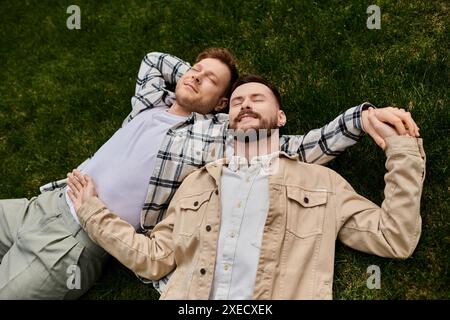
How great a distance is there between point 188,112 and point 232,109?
58 cm

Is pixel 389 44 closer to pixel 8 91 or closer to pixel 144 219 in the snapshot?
pixel 144 219

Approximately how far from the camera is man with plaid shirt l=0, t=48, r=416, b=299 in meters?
3.48

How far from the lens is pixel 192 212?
3.38m

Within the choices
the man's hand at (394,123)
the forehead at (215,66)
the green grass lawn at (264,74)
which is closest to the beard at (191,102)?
the forehead at (215,66)

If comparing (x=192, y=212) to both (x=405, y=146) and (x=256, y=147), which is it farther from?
(x=405, y=146)

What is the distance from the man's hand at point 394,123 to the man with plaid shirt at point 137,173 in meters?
0.01

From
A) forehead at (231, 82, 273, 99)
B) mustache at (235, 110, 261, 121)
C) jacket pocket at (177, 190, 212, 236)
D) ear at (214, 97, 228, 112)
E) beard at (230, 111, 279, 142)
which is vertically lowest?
jacket pocket at (177, 190, 212, 236)

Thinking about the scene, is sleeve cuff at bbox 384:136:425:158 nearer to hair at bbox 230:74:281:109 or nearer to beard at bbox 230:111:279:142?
beard at bbox 230:111:279:142

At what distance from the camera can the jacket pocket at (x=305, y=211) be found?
3145 millimetres

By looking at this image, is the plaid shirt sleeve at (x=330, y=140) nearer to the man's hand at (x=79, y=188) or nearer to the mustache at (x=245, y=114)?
the mustache at (x=245, y=114)

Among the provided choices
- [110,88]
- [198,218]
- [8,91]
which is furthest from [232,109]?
[8,91]

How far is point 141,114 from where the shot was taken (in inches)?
162

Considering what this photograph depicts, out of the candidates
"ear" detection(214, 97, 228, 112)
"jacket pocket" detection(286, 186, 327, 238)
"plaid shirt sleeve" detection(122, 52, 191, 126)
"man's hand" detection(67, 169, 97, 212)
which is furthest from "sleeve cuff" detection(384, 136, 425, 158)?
"man's hand" detection(67, 169, 97, 212)

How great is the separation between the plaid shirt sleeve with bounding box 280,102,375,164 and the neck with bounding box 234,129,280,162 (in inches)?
4.5
